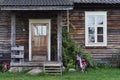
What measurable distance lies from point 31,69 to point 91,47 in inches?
167

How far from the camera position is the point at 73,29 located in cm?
2159

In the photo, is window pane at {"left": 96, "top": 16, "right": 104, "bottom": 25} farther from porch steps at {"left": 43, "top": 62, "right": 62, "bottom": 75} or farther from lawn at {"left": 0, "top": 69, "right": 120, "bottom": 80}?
porch steps at {"left": 43, "top": 62, "right": 62, "bottom": 75}

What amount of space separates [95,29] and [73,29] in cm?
127

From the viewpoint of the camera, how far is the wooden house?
2125cm

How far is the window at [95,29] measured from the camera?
850 inches

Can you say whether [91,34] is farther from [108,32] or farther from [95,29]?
[108,32]

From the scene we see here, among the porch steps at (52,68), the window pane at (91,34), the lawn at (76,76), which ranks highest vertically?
the window pane at (91,34)

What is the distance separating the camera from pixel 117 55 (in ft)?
70.2

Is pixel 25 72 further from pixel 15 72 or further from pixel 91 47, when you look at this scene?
pixel 91 47

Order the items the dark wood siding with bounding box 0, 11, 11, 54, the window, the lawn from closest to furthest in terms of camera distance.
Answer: the lawn
the dark wood siding with bounding box 0, 11, 11, 54
the window

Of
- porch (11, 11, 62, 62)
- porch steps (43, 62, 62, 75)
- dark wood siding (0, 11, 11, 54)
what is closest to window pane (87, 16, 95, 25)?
porch (11, 11, 62, 62)

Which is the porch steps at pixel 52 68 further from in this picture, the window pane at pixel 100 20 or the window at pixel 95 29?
the window pane at pixel 100 20

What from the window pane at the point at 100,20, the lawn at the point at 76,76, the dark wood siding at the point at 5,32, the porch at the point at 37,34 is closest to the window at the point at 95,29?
the window pane at the point at 100,20

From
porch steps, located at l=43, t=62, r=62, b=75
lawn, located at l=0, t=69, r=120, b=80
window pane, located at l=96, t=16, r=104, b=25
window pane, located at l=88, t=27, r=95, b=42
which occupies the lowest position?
lawn, located at l=0, t=69, r=120, b=80
